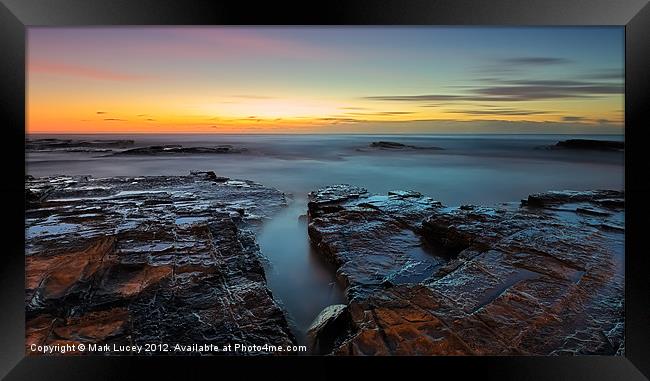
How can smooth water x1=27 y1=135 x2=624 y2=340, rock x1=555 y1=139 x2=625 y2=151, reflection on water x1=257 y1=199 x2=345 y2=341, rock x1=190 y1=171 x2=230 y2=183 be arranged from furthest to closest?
rock x1=190 y1=171 x2=230 y2=183
smooth water x1=27 y1=135 x2=624 y2=340
reflection on water x1=257 y1=199 x2=345 y2=341
rock x1=555 y1=139 x2=625 y2=151

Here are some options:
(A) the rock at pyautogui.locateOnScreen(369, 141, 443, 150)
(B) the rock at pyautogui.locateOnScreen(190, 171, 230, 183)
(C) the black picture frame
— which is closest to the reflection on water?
(C) the black picture frame

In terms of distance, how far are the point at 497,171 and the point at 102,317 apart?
485 cm

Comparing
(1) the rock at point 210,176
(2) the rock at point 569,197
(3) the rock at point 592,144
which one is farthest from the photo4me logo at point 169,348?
(1) the rock at point 210,176

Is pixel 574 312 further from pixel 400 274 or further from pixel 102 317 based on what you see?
pixel 102 317

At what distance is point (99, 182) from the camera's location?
5.39 metres

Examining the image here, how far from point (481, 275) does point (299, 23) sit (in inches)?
88.8

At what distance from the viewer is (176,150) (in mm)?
6270

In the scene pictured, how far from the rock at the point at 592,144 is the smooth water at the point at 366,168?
0.31ft

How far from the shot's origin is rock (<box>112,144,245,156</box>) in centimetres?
596

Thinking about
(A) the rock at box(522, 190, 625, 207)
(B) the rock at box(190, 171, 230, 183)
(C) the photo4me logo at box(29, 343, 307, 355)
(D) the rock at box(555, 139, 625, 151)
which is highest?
(D) the rock at box(555, 139, 625, 151)

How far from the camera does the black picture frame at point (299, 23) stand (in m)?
2.44

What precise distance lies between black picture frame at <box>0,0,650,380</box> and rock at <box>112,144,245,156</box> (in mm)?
3390

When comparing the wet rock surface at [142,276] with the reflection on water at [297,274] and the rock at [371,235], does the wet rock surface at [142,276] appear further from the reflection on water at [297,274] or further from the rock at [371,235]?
the rock at [371,235]

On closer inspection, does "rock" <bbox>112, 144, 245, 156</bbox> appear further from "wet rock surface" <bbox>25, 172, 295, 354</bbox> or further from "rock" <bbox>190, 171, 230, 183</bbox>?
"wet rock surface" <bbox>25, 172, 295, 354</bbox>
